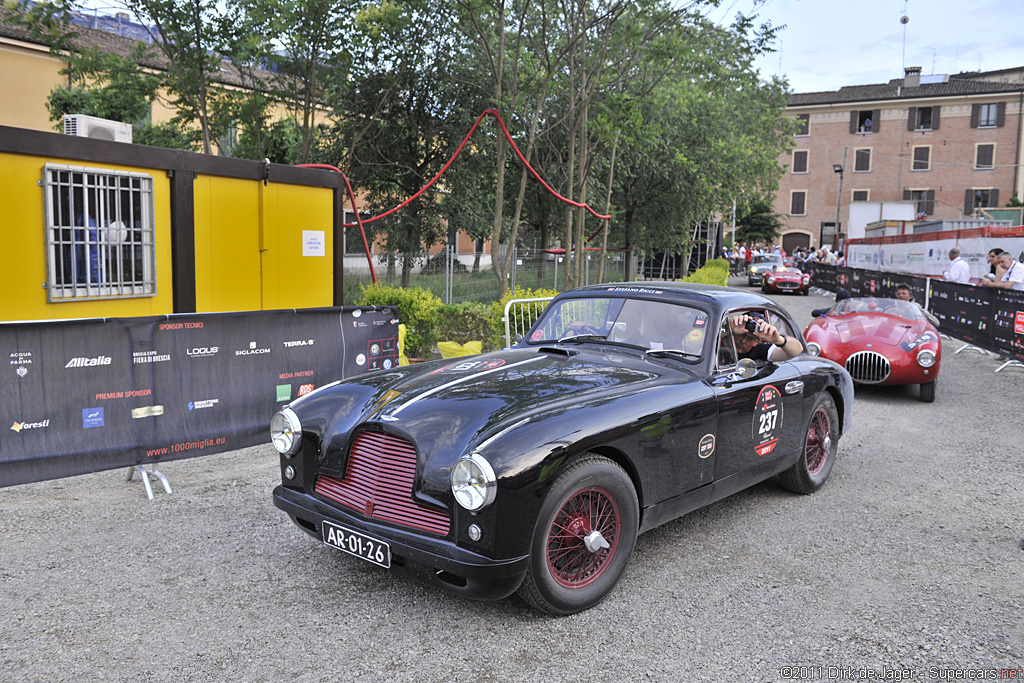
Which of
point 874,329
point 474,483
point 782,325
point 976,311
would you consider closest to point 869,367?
point 874,329

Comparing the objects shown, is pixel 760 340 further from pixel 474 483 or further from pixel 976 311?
pixel 976 311

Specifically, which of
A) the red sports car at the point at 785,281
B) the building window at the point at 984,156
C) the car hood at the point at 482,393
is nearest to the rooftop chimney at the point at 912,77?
the building window at the point at 984,156

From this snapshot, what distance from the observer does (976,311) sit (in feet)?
46.6

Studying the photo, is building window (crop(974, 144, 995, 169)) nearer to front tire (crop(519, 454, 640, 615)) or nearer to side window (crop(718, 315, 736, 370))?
side window (crop(718, 315, 736, 370))

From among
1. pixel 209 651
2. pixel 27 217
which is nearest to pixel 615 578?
pixel 209 651

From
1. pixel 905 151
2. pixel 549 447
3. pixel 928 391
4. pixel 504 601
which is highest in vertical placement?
pixel 905 151

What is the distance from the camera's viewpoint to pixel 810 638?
3.54 meters

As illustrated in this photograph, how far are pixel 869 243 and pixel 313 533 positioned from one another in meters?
33.6

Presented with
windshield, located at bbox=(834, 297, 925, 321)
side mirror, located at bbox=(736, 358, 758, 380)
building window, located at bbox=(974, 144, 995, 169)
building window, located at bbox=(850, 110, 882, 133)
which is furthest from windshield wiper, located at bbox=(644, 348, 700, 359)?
building window, located at bbox=(974, 144, 995, 169)

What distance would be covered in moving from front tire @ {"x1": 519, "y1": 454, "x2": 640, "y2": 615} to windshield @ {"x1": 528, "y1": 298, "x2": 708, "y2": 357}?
1.35 m

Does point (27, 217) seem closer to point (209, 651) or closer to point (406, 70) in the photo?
point (209, 651)

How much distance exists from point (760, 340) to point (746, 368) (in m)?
0.84

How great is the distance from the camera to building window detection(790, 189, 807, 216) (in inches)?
2618

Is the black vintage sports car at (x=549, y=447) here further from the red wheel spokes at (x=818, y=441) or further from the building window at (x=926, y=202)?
the building window at (x=926, y=202)
